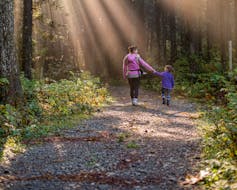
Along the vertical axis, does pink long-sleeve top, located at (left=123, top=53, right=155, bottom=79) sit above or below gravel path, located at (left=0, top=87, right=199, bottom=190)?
above

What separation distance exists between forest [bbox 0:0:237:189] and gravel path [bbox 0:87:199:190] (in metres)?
0.31

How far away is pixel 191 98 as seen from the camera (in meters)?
17.4

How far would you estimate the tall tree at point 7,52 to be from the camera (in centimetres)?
1112

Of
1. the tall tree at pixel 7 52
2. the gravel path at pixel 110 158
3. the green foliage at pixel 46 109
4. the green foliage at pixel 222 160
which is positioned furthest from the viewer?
the tall tree at pixel 7 52

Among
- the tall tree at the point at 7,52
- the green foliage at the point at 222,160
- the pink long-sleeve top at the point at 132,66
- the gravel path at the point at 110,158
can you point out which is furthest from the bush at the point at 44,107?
the green foliage at the point at 222,160

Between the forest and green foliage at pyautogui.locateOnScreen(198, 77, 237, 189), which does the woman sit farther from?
green foliage at pyautogui.locateOnScreen(198, 77, 237, 189)

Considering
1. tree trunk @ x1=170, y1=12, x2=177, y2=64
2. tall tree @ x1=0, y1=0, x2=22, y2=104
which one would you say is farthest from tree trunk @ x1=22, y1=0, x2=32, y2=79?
tree trunk @ x1=170, y1=12, x2=177, y2=64

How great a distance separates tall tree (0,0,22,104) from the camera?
1112 centimetres

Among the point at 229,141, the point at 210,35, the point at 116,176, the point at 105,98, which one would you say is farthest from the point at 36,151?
the point at 210,35

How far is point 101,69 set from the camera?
1254 inches

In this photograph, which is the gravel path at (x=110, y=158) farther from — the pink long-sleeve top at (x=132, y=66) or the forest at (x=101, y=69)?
the pink long-sleeve top at (x=132, y=66)

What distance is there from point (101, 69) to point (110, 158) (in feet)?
82.4

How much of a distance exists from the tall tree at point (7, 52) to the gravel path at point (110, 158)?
232 centimetres

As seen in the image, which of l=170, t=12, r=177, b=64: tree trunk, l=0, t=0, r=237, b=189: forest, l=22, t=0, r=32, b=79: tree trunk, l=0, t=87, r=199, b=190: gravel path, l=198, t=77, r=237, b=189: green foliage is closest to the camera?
l=198, t=77, r=237, b=189: green foliage
